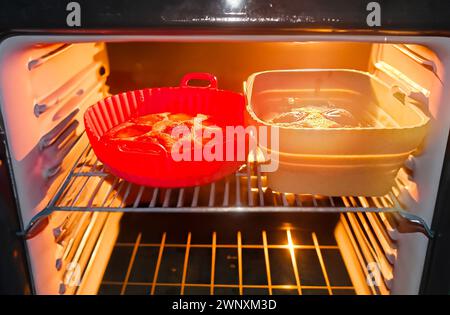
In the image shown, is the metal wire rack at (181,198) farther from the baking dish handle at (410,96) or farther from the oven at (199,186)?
the baking dish handle at (410,96)

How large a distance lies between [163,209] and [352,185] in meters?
0.46

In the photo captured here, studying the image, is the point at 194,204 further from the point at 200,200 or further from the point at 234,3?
the point at 200,200

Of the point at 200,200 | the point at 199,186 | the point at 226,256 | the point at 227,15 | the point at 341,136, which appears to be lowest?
the point at 226,256

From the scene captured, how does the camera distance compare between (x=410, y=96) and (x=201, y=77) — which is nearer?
(x=410, y=96)

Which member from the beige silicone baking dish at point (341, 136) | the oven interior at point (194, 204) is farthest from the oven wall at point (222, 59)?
the beige silicone baking dish at point (341, 136)

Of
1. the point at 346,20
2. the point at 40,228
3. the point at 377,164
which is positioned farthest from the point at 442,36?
the point at 40,228

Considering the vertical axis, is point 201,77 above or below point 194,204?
above

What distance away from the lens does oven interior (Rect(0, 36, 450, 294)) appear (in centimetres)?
88

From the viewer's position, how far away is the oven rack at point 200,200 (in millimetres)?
902

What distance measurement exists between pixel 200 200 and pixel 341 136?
1.01 m

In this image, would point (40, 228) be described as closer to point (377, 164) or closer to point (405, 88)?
point (377, 164)

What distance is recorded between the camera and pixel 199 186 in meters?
1.20

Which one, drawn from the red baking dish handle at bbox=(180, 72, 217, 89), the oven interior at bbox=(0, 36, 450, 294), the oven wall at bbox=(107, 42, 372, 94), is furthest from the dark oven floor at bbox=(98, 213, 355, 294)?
the red baking dish handle at bbox=(180, 72, 217, 89)

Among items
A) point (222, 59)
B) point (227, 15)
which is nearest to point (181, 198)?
point (227, 15)
